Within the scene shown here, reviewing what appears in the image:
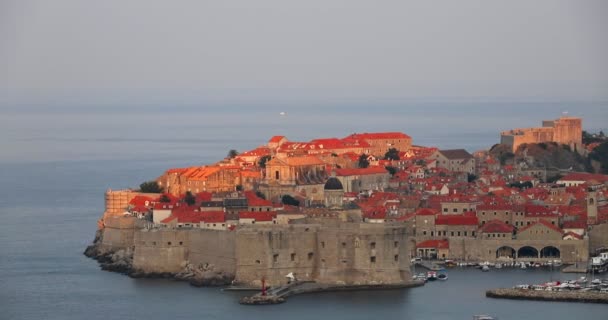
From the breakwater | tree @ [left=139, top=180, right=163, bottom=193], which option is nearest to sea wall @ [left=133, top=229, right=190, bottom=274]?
the breakwater

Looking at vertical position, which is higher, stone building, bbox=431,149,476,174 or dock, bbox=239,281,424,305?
stone building, bbox=431,149,476,174

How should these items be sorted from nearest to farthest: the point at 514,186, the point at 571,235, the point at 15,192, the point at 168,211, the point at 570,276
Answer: the point at 570,276, the point at 571,235, the point at 168,211, the point at 514,186, the point at 15,192

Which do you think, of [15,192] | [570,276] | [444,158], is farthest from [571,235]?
[15,192]

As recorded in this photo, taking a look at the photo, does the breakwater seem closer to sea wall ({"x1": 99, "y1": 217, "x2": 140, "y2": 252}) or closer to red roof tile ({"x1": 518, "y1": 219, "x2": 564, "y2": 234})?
red roof tile ({"x1": 518, "y1": 219, "x2": 564, "y2": 234})

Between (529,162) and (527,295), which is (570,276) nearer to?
(527,295)

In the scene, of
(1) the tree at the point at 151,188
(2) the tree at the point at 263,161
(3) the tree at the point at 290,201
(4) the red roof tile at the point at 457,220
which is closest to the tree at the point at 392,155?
(2) the tree at the point at 263,161

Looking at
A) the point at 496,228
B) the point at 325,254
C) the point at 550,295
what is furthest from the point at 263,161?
the point at 550,295

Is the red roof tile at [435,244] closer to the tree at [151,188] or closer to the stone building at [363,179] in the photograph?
the stone building at [363,179]
